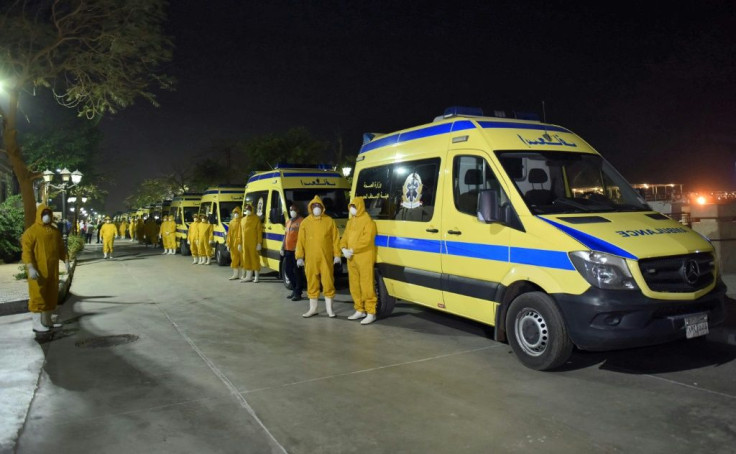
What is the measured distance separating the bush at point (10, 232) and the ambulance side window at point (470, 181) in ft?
60.1

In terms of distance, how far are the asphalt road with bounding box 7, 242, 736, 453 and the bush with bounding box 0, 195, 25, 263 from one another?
1383 cm

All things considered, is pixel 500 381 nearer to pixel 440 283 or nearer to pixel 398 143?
pixel 440 283

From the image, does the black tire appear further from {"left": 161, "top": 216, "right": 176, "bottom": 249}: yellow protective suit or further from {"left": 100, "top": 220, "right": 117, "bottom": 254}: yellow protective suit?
{"left": 161, "top": 216, "right": 176, "bottom": 249}: yellow protective suit

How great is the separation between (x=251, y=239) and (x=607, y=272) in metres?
9.40

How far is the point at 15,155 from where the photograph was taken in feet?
55.8

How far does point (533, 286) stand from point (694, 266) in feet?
4.60

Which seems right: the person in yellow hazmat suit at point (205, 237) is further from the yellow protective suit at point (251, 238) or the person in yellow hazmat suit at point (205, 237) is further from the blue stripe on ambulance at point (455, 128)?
the blue stripe on ambulance at point (455, 128)

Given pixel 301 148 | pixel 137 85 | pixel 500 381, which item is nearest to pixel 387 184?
pixel 500 381

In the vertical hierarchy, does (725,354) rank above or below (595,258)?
below

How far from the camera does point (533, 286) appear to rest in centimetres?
534

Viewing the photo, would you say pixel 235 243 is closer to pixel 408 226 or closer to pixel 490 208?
pixel 408 226

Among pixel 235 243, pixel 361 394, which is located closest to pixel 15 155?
pixel 235 243

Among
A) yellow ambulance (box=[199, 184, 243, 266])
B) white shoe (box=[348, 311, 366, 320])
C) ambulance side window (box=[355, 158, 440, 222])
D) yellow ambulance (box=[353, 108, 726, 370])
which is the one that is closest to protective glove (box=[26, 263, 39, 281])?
white shoe (box=[348, 311, 366, 320])

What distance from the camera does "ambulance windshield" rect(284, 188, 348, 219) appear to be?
11.8 meters
